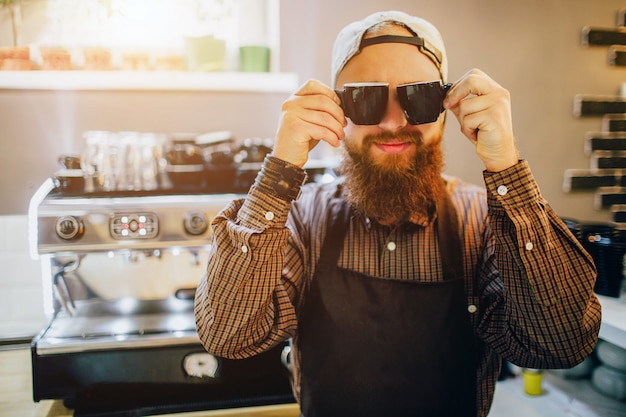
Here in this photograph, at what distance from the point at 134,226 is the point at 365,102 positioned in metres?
0.83

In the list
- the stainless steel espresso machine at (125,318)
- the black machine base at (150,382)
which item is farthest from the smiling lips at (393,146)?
the black machine base at (150,382)

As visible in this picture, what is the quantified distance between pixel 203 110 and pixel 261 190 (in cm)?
115

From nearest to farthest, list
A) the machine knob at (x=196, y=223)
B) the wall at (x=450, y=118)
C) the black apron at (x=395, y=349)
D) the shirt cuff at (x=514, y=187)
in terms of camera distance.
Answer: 1. the shirt cuff at (x=514, y=187)
2. the black apron at (x=395, y=349)
3. the machine knob at (x=196, y=223)
4. the wall at (x=450, y=118)

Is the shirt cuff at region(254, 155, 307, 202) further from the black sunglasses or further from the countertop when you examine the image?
the countertop

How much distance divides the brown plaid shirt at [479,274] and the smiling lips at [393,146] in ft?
0.64

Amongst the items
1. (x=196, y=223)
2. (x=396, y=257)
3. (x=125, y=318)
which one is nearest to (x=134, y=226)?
(x=196, y=223)

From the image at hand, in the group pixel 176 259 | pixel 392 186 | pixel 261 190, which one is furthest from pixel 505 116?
pixel 176 259

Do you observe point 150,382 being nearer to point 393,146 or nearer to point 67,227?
point 67,227

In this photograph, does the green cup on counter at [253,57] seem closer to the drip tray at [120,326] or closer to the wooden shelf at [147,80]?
the wooden shelf at [147,80]

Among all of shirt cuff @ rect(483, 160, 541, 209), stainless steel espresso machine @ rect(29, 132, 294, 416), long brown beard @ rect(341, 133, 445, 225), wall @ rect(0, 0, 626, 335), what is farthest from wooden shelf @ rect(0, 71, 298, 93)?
shirt cuff @ rect(483, 160, 541, 209)

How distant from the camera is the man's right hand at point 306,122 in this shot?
991 mm

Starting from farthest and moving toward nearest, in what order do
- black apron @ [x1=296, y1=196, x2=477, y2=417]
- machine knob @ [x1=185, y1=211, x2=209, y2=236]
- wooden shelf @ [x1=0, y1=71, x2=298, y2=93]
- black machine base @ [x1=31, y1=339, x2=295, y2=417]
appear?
wooden shelf @ [x1=0, y1=71, x2=298, y2=93], machine knob @ [x1=185, y1=211, x2=209, y2=236], black machine base @ [x1=31, y1=339, x2=295, y2=417], black apron @ [x1=296, y1=196, x2=477, y2=417]

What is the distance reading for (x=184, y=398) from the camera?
1348 mm

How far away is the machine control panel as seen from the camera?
1.39 m
